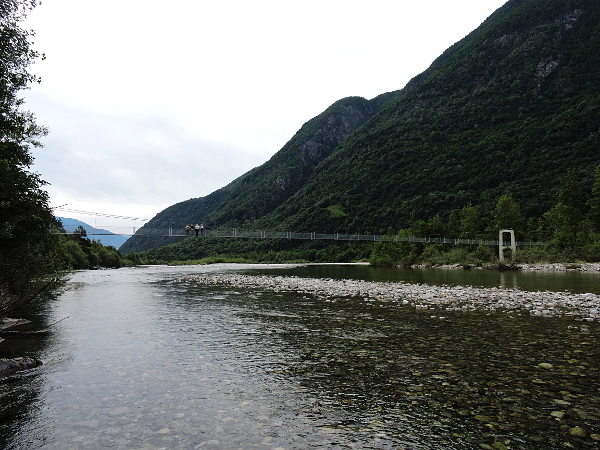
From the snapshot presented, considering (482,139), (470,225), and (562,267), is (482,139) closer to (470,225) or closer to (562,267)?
(470,225)

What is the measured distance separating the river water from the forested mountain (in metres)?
92.9

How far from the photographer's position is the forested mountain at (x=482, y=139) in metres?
110

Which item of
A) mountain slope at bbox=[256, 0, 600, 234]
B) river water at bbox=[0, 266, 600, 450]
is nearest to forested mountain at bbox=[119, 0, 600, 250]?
mountain slope at bbox=[256, 0, 600, 234]

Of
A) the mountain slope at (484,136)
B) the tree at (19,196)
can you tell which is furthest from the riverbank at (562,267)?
the tree at (19,196)

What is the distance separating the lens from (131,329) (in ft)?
46.9

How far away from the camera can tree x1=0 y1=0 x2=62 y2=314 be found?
40.4ft

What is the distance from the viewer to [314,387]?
24.5ft

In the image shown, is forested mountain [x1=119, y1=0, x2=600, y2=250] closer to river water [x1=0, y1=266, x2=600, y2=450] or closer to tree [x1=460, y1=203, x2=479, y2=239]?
tree [x1=460, y1=203, x2=479, y2=239]

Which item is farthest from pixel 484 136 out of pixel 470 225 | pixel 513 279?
pixel 513 279

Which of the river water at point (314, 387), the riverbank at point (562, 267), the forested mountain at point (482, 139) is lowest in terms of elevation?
the riverbank at point (562, 267)

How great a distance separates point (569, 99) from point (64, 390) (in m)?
161

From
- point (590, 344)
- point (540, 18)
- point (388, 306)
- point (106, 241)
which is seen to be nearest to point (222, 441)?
point (590, 344)

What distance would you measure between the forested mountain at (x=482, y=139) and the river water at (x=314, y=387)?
3656 inches

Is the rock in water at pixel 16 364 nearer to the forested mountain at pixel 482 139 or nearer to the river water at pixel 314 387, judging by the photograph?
the river water at pixel 314 387
